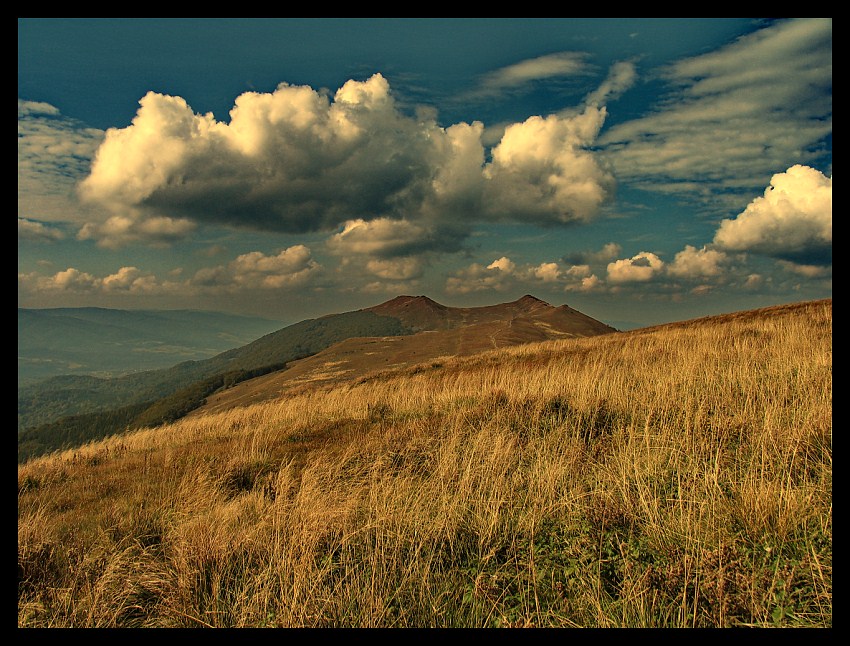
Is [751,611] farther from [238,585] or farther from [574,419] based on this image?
[574,419]

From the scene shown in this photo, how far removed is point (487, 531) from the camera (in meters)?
4.19

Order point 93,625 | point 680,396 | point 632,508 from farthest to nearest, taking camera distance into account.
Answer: point 680,396 < point 632,508 < point 93,625

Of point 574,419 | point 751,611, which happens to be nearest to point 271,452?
point 574,419

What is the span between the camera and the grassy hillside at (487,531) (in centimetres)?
327

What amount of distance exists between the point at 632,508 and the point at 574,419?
3.49 metres

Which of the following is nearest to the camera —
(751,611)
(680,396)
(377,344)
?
(751,611)

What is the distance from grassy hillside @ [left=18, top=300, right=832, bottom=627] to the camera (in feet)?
10.7

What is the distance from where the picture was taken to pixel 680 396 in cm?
830
